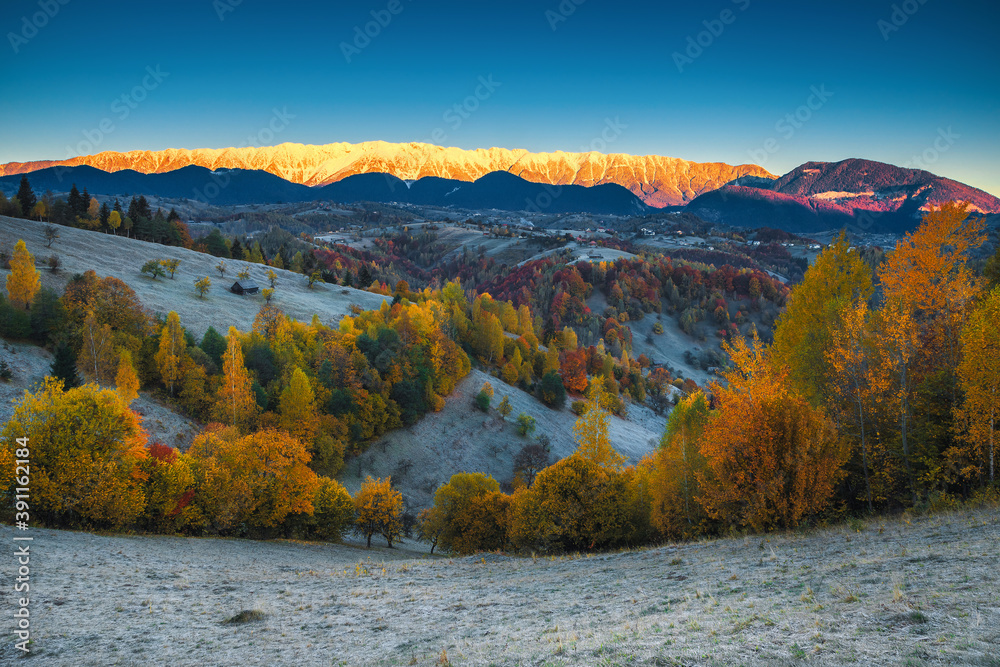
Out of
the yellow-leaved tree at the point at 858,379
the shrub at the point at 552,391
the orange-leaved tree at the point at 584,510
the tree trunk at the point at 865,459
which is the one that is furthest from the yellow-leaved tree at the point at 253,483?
the shrub at the point at 552,391

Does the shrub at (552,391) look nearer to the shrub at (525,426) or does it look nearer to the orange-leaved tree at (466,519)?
the shrub at (525,426)

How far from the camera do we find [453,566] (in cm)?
3291

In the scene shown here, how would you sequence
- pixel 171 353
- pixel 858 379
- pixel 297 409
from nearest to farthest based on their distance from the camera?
1. pixel 858 379
2. pixel 171 353
3. pixel 297 409

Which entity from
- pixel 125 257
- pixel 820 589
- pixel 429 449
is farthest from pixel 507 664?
pixel 125 257

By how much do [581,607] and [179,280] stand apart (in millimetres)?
117947

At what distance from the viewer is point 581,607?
17422 mm

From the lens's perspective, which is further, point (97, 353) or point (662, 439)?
point (97, 353)

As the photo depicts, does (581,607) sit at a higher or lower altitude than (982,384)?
lower

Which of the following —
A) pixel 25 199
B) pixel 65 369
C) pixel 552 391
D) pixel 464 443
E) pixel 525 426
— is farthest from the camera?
pixel 25 199

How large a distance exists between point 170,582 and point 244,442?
2194cm

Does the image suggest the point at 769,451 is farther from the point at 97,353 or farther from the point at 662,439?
the point at 97,353

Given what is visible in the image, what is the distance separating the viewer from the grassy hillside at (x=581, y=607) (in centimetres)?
1062

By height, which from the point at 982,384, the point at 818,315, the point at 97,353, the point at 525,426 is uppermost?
the point at 818,315

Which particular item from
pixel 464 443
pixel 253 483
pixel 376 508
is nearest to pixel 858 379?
pixel 376 508
